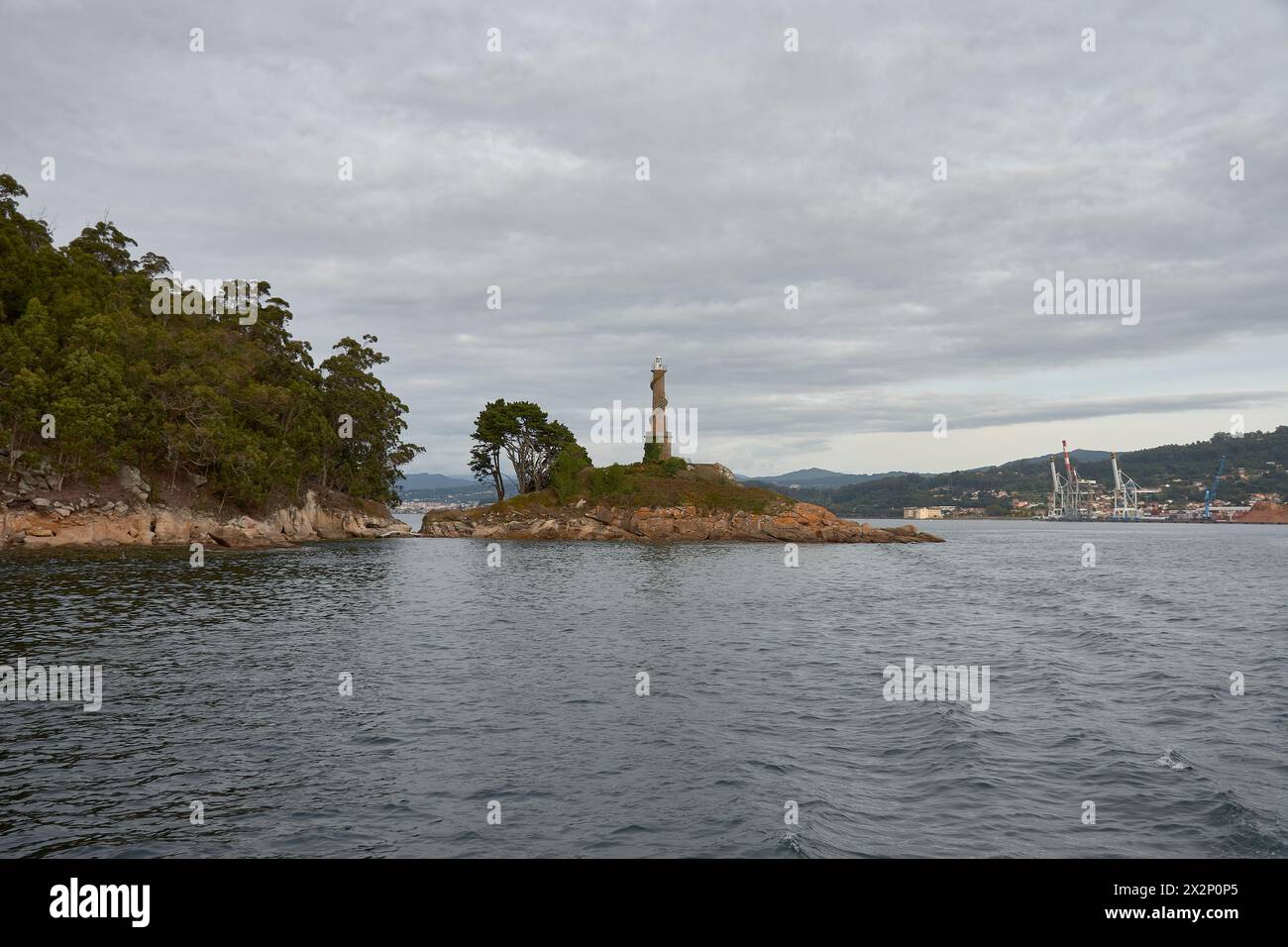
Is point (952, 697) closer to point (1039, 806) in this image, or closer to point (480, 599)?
point (1039, 806)

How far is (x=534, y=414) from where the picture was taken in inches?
5202

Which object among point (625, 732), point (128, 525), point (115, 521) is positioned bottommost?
point (625, 732)

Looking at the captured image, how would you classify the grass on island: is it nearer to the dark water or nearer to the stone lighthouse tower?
the stone lighthouse tower

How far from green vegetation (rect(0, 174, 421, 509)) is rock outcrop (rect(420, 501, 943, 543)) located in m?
31.5

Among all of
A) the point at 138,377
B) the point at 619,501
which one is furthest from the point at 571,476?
the point at 138,377

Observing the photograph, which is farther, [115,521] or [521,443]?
[521,443]

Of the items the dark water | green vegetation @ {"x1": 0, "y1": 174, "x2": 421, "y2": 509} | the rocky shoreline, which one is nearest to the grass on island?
green vegetation @ {"x1": 0, "y1": 174, "x2": 421, "y2": 509}

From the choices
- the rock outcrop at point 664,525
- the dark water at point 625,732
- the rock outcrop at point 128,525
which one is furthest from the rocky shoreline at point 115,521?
the rock outcrop at point 664,525

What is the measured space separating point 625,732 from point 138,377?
76.1m

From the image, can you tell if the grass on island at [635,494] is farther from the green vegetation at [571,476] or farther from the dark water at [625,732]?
the dark water at [625,732]

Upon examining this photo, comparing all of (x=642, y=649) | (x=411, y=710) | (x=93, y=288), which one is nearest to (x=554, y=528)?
(x=93, y=288)

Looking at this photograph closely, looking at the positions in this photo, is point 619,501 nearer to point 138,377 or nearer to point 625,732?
point 138,377

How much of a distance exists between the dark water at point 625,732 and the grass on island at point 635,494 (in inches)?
3076

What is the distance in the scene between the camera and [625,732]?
19.5 meters
